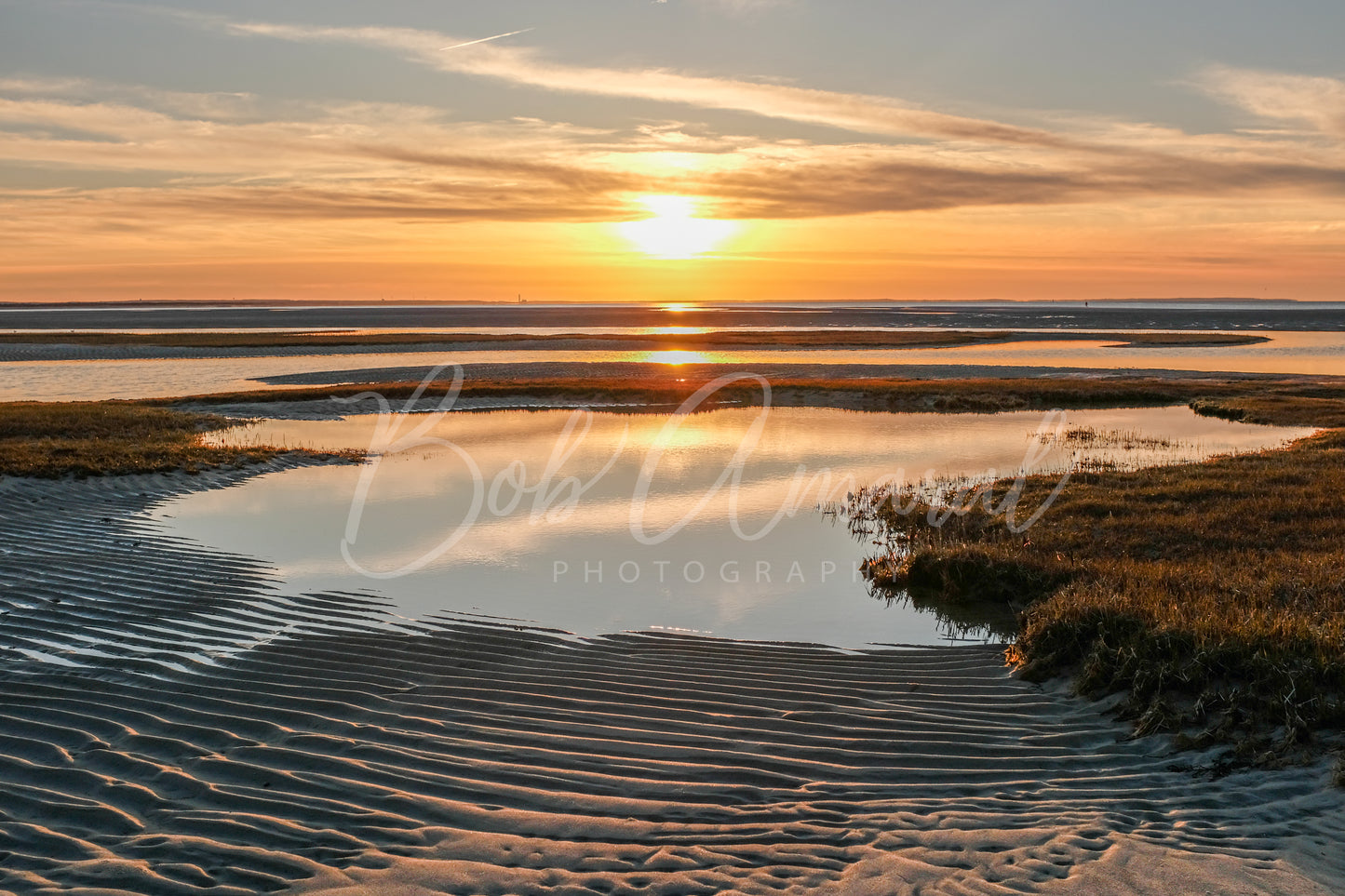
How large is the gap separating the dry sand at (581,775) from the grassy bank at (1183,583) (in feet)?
1.86

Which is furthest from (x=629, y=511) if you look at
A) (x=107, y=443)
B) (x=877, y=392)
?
(x=877, y=392)

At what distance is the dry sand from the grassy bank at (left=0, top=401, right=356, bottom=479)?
414 inches

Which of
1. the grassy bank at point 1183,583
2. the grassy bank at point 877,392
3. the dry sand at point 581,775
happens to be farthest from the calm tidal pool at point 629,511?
the grassy bank at point 877,392

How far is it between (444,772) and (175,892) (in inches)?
73.4

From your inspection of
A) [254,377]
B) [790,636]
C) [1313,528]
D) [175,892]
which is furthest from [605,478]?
[254,377]

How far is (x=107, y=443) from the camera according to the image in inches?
875

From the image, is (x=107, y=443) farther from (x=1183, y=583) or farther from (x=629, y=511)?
(x=1183, y=583)

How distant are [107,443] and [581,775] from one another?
67.0ft

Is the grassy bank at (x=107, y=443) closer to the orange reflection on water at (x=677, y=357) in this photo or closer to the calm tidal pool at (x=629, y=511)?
the calm tidal pool at (x=629, y=511)

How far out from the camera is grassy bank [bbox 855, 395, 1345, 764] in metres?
7.41

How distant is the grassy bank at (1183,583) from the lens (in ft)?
24.3

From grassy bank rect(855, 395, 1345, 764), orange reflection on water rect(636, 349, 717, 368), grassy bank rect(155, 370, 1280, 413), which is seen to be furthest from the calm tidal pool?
orange reflection on water rect(636, 349, 717, 368)

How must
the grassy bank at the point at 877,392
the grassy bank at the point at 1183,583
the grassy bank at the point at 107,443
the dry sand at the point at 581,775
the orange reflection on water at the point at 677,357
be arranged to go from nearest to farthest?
1. the dry sand at the point at 581,775
2. the grassy bank at the point at 1183,583
3. the grassy bank at the point at 107,443
4. the grassy bank at the point at 877,392
5. the orange reflection on water at the point at 677,357

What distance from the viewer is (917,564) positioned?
13.0 meters
